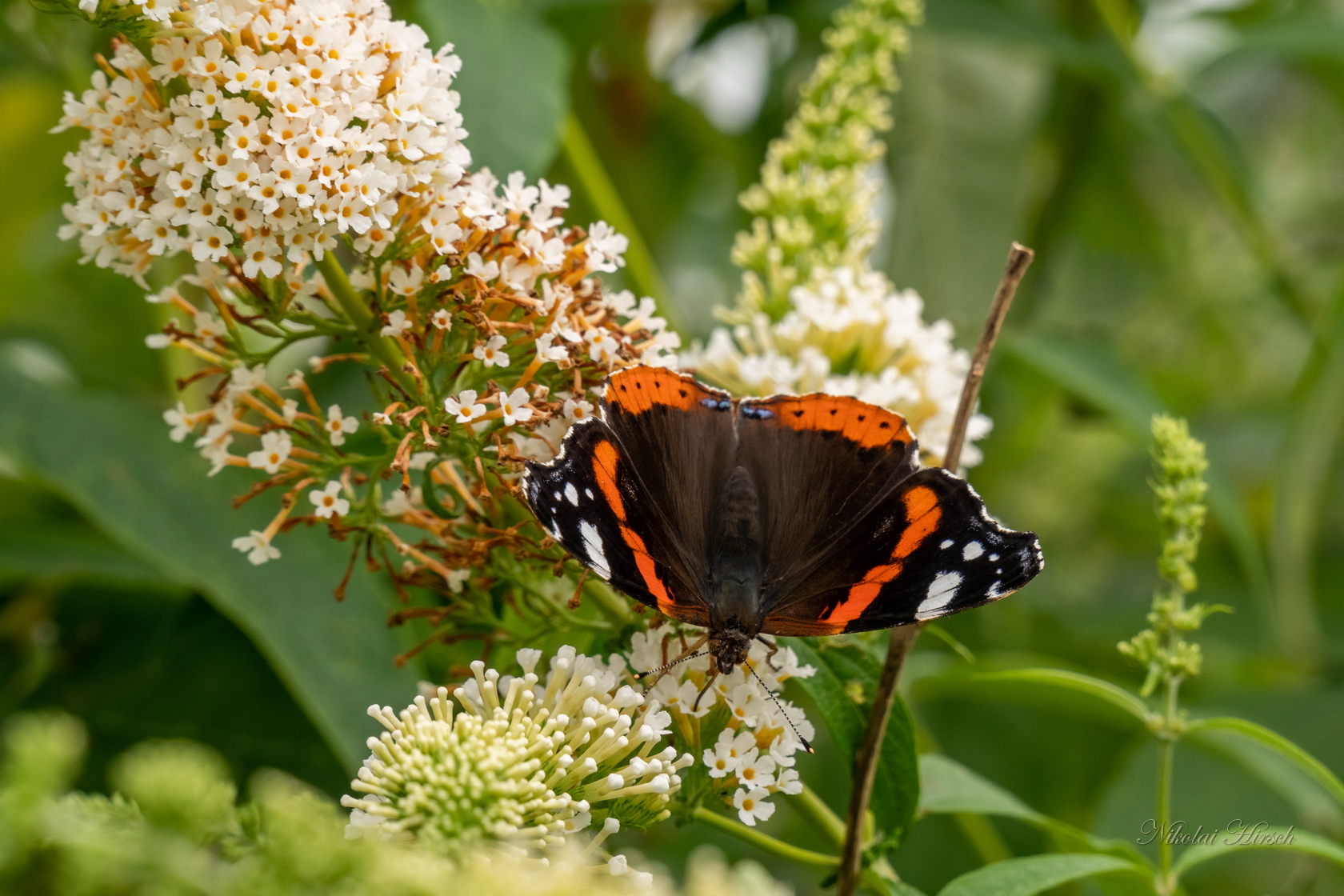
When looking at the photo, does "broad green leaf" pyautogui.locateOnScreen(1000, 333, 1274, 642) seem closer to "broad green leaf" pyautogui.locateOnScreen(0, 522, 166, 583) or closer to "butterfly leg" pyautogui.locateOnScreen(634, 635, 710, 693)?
"butterfly leg" pyautogui.locateOnScreen(634, 635, 710, 693)

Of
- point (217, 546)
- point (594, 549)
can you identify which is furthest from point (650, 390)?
point (217, 546)

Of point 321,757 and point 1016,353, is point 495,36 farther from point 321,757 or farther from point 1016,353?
point 321,757

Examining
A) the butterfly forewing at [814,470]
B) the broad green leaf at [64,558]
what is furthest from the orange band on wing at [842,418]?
the broad green leaf at [64,558]

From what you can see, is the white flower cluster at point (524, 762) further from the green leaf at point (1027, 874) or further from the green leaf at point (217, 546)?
the green leaf at point (217, 546)

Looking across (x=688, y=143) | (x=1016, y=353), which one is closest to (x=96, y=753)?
(x=1016, y=353)

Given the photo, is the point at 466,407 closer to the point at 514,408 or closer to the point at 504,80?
the point at 514,408

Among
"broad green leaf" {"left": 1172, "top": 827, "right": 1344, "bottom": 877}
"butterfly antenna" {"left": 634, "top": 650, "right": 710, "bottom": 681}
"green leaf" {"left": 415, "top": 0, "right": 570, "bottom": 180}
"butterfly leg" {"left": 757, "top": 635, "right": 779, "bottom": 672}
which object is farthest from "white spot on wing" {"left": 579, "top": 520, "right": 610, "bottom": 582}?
"broad green leaf" {"left": 1172, "top": 827, "right": 1344, "bottom": 877}
